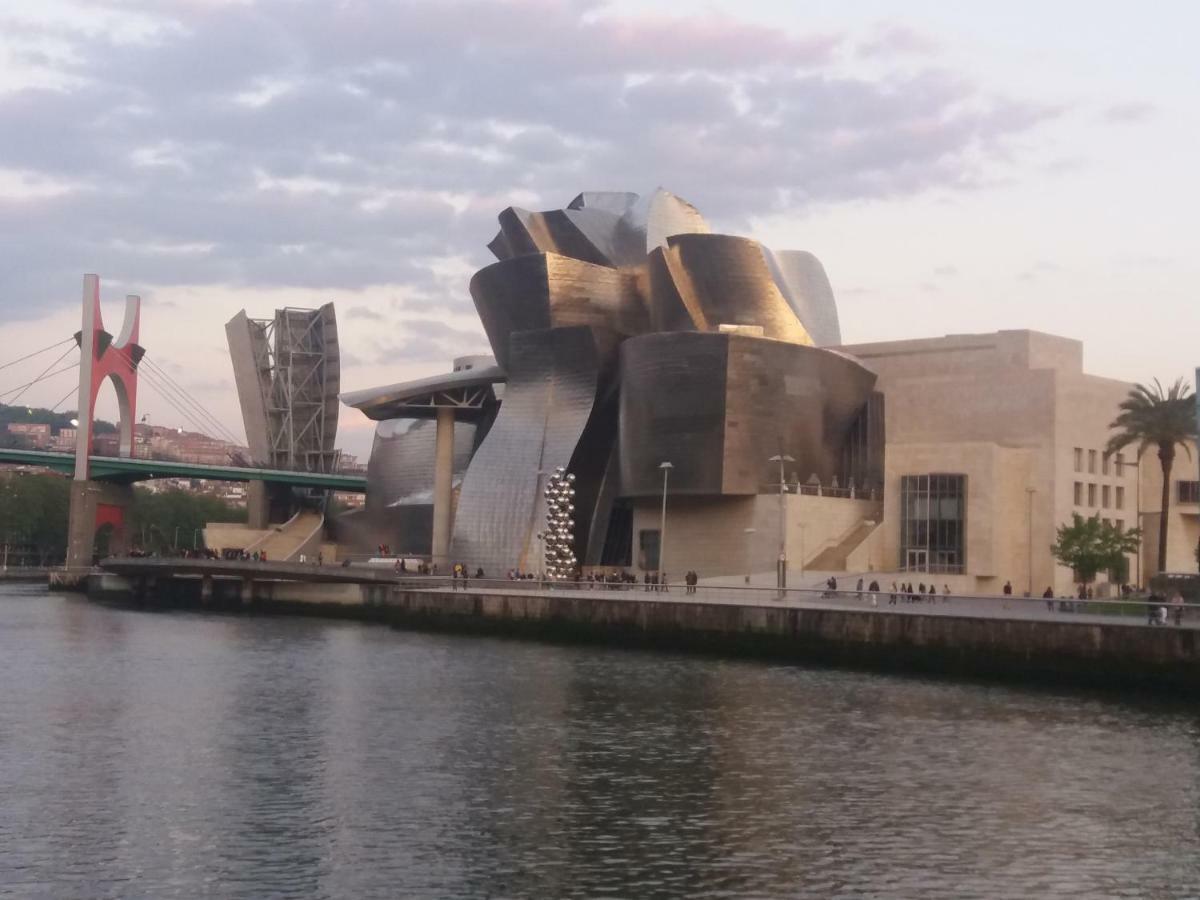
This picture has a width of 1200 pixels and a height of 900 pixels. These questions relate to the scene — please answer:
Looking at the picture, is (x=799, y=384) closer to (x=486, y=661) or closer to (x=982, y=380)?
(x=982, y=380)

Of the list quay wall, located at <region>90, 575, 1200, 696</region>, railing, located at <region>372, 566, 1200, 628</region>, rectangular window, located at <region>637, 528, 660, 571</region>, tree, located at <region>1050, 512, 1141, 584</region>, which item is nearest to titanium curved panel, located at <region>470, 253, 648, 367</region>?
rectangular window, located at <region>637, 528, 660, 571</region>

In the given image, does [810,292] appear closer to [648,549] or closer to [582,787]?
[648,549]

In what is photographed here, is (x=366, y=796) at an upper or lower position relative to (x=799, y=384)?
lower

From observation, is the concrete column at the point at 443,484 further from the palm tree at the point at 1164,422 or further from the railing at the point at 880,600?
the palm tree at the point at 1164,422

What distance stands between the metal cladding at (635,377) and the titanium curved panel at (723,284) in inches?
2.3

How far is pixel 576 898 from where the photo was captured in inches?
628

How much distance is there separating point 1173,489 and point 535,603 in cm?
3144

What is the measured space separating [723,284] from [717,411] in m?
6.33

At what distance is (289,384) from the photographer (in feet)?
320

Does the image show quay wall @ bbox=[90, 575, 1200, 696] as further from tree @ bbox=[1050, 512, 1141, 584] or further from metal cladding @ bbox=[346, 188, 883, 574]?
tree @ bbox=[1050, 512, 1141, 584]

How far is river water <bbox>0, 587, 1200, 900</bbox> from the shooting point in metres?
16.9

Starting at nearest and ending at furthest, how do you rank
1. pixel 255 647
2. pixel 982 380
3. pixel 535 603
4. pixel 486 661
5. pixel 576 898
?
pixel 576 898 → pixel 486 661 → pixel 255 647 → pixel 535 603 → pixel 982 380

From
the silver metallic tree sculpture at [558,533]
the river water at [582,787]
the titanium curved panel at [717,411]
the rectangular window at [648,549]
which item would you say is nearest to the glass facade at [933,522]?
the titanium curved panel at [717,411]

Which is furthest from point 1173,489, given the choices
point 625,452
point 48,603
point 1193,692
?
point 48,603
